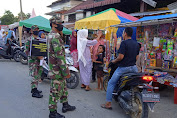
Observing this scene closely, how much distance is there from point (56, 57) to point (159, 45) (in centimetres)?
378

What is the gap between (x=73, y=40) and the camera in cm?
623

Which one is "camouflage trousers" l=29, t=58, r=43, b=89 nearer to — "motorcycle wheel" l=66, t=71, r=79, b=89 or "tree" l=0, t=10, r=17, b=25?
"motorcycle wheel" l=66, t=71, r=79, b=89

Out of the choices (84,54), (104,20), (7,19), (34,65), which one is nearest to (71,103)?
(34,65)

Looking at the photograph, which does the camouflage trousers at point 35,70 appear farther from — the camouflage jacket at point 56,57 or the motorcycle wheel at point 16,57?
the motorcycle wheel at point 16,57

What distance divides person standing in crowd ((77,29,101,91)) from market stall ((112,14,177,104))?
1.58m

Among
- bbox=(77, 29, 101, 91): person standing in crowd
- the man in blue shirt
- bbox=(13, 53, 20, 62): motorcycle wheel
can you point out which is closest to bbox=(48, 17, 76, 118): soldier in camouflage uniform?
the man in blue shirt

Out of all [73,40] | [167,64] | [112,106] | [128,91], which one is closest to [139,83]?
[128,91]

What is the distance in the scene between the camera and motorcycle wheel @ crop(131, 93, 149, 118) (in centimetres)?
305

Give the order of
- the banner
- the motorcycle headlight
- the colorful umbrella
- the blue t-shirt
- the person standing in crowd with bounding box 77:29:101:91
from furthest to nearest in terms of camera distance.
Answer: the colorful umbrella
the motorcycle headlight
the person standing in crowd with bounding box 77:29:101:91
the banner
the blue t-shirt

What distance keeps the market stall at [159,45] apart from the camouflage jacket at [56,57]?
2.66 metres

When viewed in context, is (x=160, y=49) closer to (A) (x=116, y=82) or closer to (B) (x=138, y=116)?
(A) (x=116, y=82)

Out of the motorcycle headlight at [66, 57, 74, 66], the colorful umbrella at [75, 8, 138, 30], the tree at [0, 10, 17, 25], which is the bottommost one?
the motorcycle headlight at [66, 57, 74, 66]

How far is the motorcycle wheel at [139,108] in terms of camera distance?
3051 millimetres

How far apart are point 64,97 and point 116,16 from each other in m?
4.96
